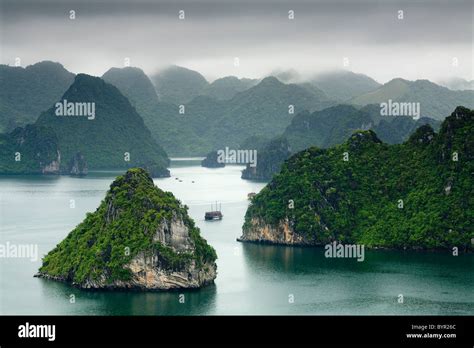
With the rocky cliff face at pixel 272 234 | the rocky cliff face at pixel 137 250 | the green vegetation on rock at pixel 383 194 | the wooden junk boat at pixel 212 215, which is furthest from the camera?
the wooden junk boat at pixel 212 215

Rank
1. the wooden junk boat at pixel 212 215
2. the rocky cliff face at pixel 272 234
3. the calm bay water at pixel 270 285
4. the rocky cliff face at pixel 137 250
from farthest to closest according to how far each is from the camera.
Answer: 1. the wooden junk boat at pixel 212 215
2. the rocky cliff face at pixel 272 234
3. the rocky cliff face at pixel 137 250
4. the calm bay water at pixel 270 285

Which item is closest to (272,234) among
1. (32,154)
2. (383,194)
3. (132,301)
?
(383,194)

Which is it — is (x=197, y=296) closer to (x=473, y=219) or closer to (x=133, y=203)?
(x=133, y=203)

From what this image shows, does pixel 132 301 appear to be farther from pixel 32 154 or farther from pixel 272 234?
pixel 32 154

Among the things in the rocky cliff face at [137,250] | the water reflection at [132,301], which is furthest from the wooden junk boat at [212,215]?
the water reflection at [132,301]

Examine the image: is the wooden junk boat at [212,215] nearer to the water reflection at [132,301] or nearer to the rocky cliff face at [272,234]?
the rocky cliff face at [272,234]

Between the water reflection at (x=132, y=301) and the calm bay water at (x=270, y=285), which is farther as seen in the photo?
the calm bay water at (x=270, y=285)
